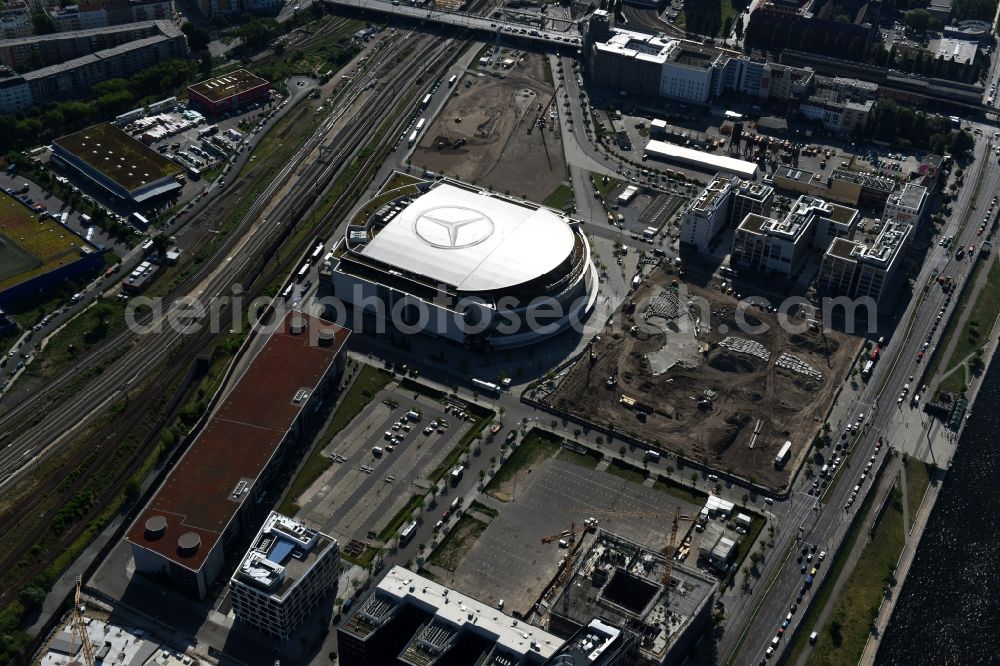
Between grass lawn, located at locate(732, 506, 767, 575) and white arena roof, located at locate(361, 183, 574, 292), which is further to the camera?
white arena roof, located at locate(361, 183, 574, 292)

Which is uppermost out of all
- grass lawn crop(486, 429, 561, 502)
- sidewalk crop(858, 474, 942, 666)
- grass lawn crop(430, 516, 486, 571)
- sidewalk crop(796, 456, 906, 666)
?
grass lawn crop(486, 429, 561, 502)

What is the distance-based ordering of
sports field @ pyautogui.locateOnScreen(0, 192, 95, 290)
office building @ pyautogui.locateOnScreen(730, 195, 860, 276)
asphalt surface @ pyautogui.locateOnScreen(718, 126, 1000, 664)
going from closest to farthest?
asphalt surface @ pyautogui.locateOnScreen(718, 126, 1000, 664)
sports field @ pyautogui.locateOnScreen(0, 192, 95, 290)
office building @ pyautogui.locateOnScreen(730, 195, 860, 276)

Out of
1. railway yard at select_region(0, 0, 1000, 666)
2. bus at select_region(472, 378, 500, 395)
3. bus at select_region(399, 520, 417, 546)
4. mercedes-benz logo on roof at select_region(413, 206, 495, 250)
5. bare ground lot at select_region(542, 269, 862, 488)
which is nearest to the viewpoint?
railway yard at select_region(0, 0, 1000, 666)

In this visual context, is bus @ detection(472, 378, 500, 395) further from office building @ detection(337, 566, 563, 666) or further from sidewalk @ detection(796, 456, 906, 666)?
sidewalk @ detection(796, 456, 906, 666)

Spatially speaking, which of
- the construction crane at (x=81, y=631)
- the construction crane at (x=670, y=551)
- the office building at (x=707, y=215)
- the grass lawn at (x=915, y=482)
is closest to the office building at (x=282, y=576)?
the construction crane at (x=81, y=631)

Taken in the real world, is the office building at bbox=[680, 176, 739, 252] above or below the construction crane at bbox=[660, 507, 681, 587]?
above

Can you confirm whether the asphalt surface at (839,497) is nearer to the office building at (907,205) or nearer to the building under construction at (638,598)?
the building under construction at (638,598)

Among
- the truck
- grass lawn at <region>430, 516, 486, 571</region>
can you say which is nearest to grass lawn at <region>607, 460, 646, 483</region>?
the truck

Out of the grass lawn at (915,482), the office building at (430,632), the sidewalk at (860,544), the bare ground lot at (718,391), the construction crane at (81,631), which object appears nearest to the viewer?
the office building at (430,632)
